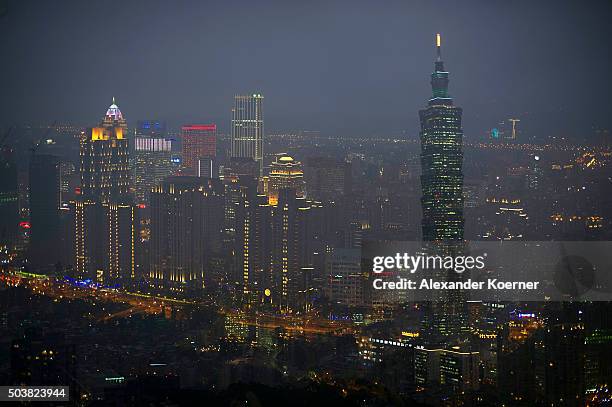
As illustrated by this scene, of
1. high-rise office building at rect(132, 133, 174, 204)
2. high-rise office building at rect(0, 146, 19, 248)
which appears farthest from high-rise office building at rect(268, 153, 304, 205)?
high-rise office building at rect(0, 146, 19, 248)

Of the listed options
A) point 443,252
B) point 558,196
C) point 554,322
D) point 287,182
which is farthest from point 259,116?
point 554,322

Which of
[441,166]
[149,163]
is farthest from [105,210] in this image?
[441,166]

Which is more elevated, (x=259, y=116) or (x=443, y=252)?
(x=259, y=116)

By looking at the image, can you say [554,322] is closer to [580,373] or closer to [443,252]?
[580,373]

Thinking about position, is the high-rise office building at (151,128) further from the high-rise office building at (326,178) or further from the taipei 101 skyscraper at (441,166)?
the taipei 101 skyscraper at (441,166)

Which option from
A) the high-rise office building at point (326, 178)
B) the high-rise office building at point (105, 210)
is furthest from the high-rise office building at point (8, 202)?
the high-rise office building at point (326, 178)
